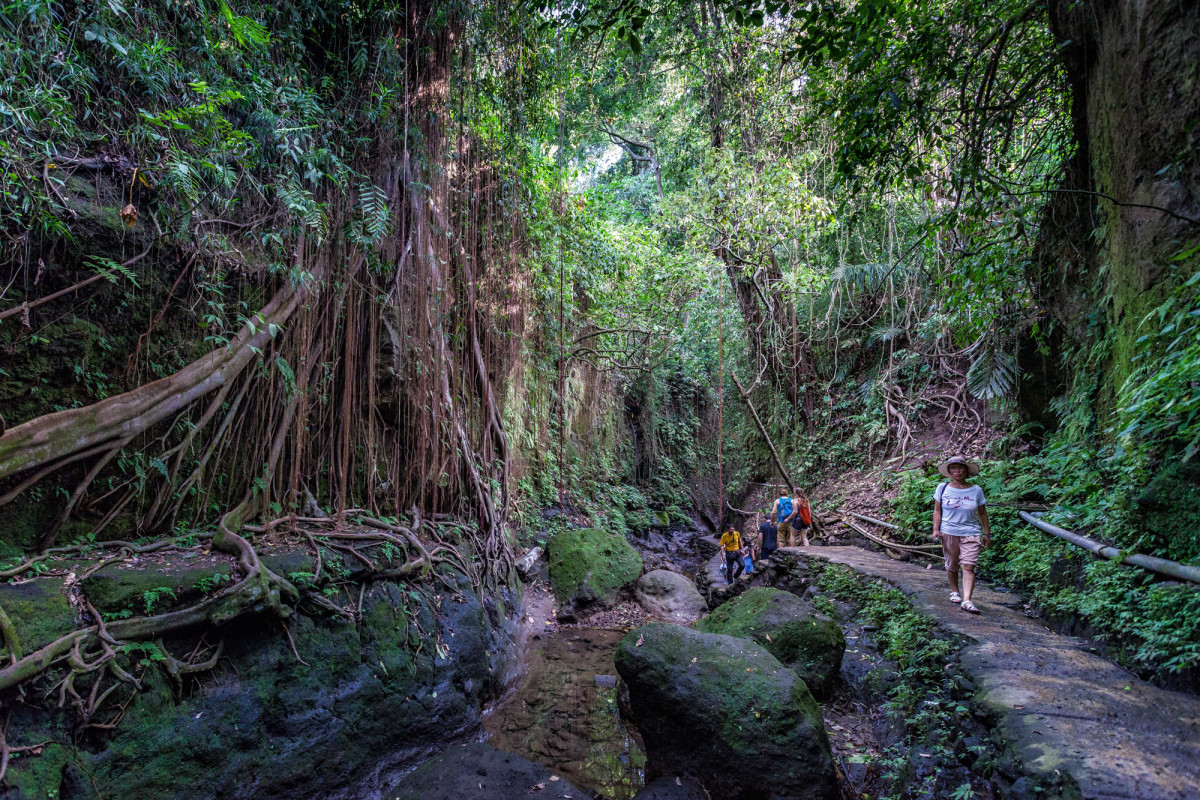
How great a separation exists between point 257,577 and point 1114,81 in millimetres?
6803

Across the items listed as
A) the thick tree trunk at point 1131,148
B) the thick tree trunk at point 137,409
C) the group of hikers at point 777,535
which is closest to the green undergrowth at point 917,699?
the thick tree trunk at point 1131,148

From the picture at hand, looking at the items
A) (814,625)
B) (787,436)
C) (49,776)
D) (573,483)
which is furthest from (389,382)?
(787,436)

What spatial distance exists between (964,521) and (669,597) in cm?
469

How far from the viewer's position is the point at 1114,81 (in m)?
3.93

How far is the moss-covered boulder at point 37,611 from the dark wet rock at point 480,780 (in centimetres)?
221

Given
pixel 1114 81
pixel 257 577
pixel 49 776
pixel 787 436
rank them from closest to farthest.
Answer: pixel 49 776 → pixel 257 577 → pixel 1114 81 → pixel 787 436

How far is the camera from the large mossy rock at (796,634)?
4941 millimetres

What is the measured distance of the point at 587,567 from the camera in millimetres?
8227

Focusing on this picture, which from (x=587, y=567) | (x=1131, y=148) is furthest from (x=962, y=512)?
(x=587, y=567)

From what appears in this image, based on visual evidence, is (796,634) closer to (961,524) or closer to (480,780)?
(961,524)

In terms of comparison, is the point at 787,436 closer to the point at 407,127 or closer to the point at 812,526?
the point at 812,526

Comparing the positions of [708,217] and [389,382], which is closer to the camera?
[389,382]

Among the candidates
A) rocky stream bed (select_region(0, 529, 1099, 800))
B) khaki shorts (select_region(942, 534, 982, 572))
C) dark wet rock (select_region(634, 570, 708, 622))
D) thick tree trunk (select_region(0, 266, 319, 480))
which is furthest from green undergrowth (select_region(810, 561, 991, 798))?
thick tree trunk (select_region(0, 266, 319, 480))

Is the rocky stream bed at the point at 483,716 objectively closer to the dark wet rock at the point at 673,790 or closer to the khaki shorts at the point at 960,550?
the dark wet rock at the point at 673,790
